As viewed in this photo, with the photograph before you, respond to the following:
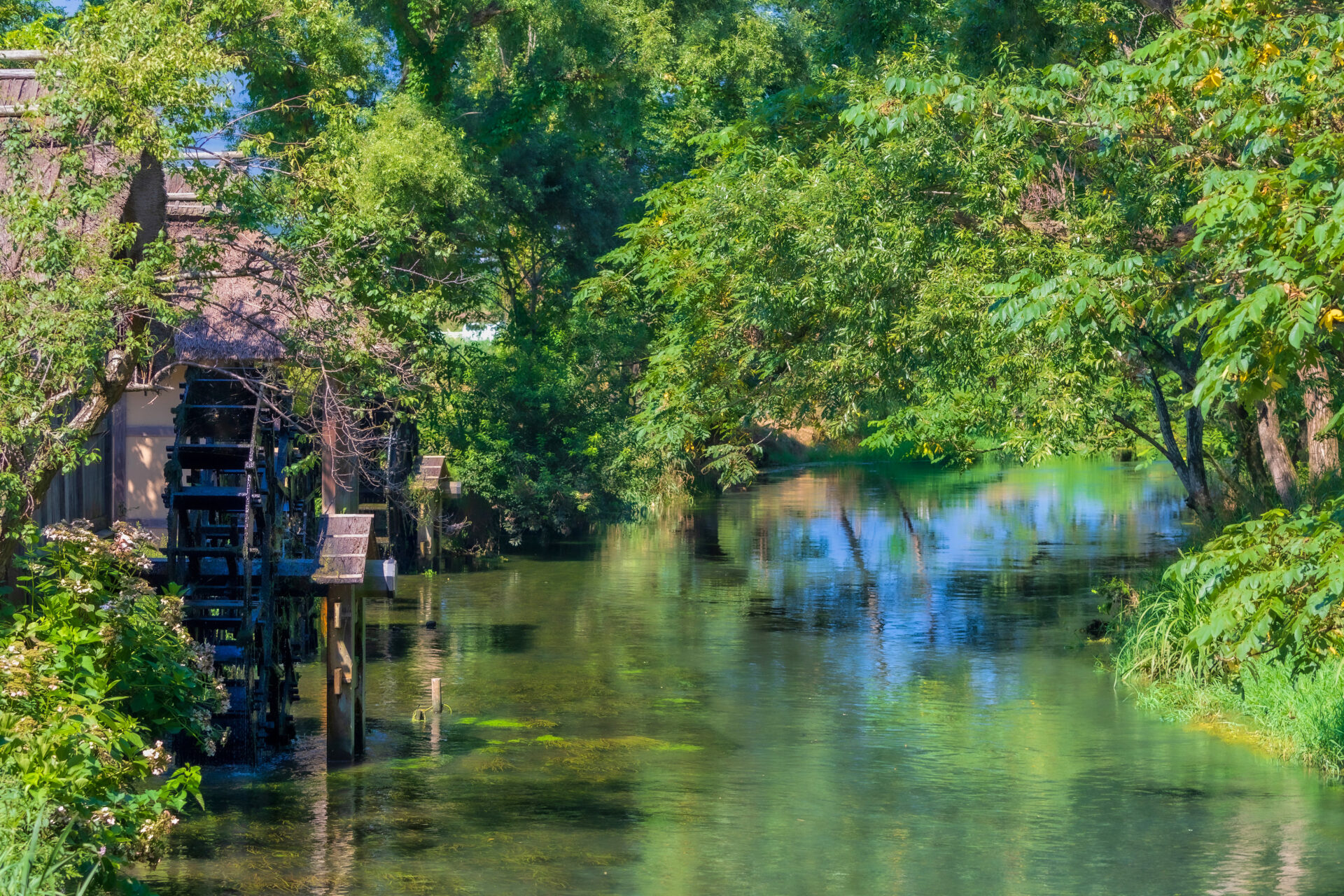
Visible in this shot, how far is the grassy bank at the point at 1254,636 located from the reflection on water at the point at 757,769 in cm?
55

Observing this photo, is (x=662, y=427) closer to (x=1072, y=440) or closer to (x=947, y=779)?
(x=1072, y=440)

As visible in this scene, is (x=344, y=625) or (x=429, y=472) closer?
(x=344, y=625)

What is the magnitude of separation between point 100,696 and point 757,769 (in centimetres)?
737

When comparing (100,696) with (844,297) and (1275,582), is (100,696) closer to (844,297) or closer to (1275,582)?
(1275,582)

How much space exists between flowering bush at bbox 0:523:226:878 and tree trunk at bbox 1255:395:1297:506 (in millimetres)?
14065

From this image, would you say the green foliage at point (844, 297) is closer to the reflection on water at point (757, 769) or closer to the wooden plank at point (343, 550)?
the reflection on water at point (757, 769)

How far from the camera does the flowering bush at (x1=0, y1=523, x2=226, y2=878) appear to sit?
725 centimetres

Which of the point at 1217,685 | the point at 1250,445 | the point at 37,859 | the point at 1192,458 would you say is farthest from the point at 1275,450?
the point at 37,859

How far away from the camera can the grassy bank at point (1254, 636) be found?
306 inches

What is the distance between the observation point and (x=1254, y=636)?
758cm

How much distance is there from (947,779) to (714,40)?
25.4 metres

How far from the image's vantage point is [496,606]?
82.3ft

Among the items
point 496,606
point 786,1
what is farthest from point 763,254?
point 786,1

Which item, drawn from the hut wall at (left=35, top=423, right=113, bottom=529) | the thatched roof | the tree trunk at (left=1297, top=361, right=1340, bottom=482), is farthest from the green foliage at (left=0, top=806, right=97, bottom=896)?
the tree trunk at (left=1297, top=361, right=1340, bottom=482)
